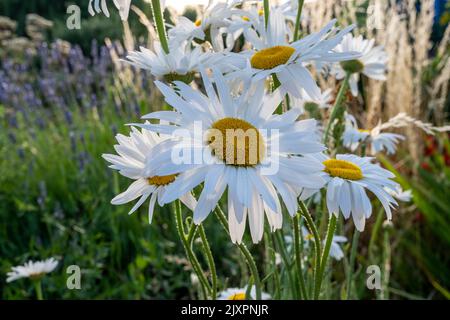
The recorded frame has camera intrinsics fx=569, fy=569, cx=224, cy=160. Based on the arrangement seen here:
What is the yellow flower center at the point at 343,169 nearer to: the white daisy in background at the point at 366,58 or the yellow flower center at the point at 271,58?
the yellow flower center at the point at 271,58

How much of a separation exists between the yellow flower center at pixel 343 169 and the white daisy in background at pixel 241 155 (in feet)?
0.43

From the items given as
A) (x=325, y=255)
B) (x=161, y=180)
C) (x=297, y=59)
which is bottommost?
(x=325, y=255)

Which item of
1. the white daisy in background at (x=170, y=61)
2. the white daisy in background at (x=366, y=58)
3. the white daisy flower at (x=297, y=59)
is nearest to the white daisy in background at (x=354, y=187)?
the white daisy flower at (x=297, y=59)

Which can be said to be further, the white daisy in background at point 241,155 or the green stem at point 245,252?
the green stem at point 245,252

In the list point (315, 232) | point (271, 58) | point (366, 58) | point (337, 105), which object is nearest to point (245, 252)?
point (315, 232)

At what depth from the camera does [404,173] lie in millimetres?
2633

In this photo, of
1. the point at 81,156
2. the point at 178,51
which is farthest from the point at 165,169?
the point at 81,156

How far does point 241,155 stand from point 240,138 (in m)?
0.02

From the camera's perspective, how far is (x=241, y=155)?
2.04ft

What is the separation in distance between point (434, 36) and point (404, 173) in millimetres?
3496

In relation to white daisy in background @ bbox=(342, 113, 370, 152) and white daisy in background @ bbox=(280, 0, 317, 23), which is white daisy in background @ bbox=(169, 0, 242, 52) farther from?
white daisy in background @ bbox=(342, 113, 370, 152)

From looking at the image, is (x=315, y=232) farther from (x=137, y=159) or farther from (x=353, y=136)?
(x=353, y=136)

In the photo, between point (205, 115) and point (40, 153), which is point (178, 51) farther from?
point (40, 153)

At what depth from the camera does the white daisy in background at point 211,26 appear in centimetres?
79
